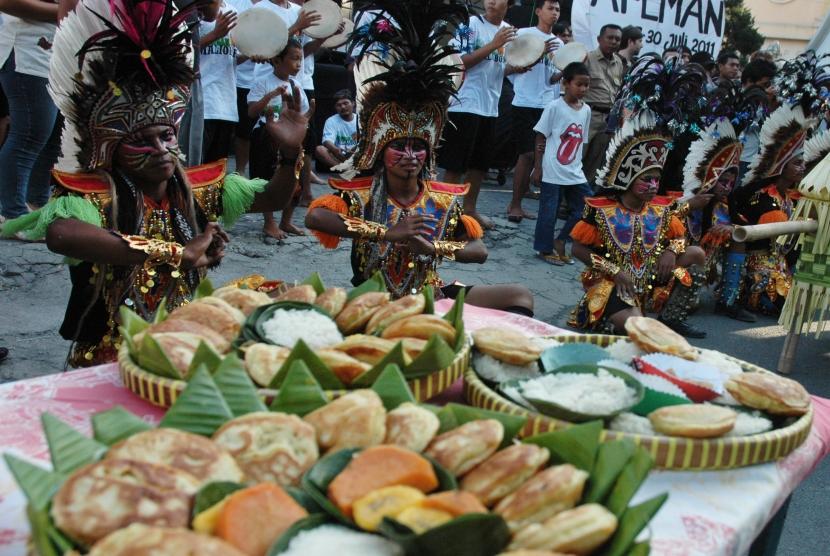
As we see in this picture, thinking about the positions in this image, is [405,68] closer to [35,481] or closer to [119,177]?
[119,177]

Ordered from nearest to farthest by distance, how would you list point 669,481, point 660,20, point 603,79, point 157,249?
1. point 669,481
2. point 157,249
3. point 603,79
4. point 660,20

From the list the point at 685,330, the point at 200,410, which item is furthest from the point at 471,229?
the point at 685,330

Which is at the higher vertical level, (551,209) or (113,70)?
(113,70)

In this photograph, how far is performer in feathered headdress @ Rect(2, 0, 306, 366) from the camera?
2275 mm

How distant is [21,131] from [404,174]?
8.72ft

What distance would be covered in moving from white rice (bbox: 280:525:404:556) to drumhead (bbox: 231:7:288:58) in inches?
148

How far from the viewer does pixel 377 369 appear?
4.12 ft

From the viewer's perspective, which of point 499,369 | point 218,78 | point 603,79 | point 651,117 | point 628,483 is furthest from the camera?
point 603,79

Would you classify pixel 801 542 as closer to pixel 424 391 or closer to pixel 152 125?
pixel 424 391

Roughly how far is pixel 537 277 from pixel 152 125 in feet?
12.9

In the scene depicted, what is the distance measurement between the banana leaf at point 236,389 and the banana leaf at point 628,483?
1.67 ft

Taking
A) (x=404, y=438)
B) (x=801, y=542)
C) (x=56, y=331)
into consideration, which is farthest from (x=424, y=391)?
(x=56, y=331)

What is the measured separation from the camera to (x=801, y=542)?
2576 millimetres

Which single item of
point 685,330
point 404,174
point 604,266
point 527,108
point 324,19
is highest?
point 324,19
